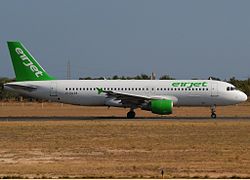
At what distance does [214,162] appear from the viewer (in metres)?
18.2

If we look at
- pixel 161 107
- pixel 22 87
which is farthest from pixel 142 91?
pixel 22 87

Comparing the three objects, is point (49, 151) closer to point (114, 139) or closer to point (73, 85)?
point (114, 139)

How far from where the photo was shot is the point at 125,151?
21.5 meters

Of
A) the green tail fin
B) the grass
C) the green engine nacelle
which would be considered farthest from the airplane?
the grass

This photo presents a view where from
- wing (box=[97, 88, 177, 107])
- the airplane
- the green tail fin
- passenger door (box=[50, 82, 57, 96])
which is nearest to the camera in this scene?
wing (box=[97, 88, 177, 107])

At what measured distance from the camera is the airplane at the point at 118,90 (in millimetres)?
44156

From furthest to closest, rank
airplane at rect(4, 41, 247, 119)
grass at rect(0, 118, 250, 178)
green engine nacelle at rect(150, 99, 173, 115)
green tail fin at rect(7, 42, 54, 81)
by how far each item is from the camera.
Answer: green tail fin at rect(7, 42, 54, 81) → airplane at rect(4, 41, 247, 119) → green engine nacelle at rect(150, 99, 173, 115) → grass at rect(0, 118, 250, 178)

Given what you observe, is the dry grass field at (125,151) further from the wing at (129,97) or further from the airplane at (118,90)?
the airplane at (118,90)

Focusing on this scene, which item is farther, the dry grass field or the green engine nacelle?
the green engine nacelle

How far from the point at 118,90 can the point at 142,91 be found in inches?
72.3

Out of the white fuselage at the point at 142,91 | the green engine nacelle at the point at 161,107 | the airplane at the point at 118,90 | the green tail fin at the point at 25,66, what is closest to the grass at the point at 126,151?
the green engine nacelle at the point at 161,107

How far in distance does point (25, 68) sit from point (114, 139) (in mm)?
21137

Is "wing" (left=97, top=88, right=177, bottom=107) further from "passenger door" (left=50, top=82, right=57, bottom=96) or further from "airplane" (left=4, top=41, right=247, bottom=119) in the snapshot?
"passenger door" (left=50, top=82, right=57, bottom=96)

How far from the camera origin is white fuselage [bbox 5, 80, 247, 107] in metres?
44.2
